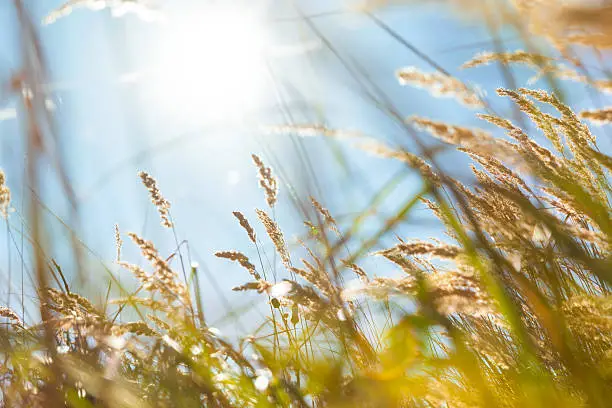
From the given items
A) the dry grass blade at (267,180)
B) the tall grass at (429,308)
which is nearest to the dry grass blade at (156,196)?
the tall grass at (429,308)

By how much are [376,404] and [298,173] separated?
70 centimetres

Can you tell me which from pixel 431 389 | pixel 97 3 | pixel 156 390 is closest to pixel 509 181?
pixel 431 389

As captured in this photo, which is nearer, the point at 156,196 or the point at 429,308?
the point at 429,308

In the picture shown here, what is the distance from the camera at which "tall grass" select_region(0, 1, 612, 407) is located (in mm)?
786

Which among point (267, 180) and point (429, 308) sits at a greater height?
point (267, 180)

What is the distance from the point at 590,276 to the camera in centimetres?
169

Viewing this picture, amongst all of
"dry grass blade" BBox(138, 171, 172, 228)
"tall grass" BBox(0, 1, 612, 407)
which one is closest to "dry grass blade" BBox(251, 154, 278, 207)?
"tall grass" BBox(0, 1, 612, 407)

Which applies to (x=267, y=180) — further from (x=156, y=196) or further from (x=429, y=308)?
(x=429, y=308)

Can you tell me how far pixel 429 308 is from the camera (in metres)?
0.75

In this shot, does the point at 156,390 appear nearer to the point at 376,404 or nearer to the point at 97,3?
the point at 376,404

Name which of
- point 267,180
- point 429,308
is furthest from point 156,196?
point 429,308

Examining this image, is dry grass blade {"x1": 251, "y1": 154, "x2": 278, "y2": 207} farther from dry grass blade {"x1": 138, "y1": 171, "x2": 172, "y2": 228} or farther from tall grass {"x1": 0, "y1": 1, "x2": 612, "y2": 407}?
dry grass blade {"x1": 138, "y1": 171, "x2": 172, "y2": 228}

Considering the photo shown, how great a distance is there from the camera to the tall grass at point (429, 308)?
0.79m

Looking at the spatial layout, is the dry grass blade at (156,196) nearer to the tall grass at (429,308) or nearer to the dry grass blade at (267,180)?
the tall grass at (429,308)
